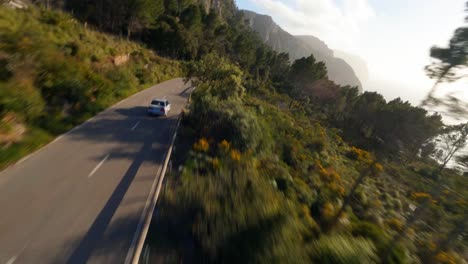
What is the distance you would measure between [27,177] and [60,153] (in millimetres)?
2366

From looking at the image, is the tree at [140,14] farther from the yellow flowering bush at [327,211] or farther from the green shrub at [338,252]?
the green shrub at [338,252]

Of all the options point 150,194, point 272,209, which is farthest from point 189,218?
point 272,209

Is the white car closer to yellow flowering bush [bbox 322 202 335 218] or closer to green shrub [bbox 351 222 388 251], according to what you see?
yellow flowering bush [bbox 322 202 335 218]

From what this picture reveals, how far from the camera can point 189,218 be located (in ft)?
27.2

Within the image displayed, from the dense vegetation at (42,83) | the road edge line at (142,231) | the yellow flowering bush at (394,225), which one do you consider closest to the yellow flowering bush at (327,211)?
the yellow flowering bush at (394,225)

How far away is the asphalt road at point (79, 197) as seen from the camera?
21.9 feet

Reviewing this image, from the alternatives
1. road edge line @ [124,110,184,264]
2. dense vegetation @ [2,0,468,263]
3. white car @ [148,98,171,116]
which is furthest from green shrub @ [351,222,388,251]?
white car @ [148,98,171,116]

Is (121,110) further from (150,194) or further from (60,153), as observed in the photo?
(150,194)

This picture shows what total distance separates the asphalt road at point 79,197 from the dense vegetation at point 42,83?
3.03 ft

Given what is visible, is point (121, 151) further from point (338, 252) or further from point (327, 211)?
point (327, 211)

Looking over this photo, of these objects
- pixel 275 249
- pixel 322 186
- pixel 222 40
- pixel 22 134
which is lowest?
pixel 322 186

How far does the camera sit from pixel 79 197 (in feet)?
29.1

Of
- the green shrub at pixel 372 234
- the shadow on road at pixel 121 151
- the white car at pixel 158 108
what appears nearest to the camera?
the shadow on road at pixel 121 151

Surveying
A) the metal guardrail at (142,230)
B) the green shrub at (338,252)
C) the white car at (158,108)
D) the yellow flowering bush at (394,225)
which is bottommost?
the yellow flowering bush at (394,225)
